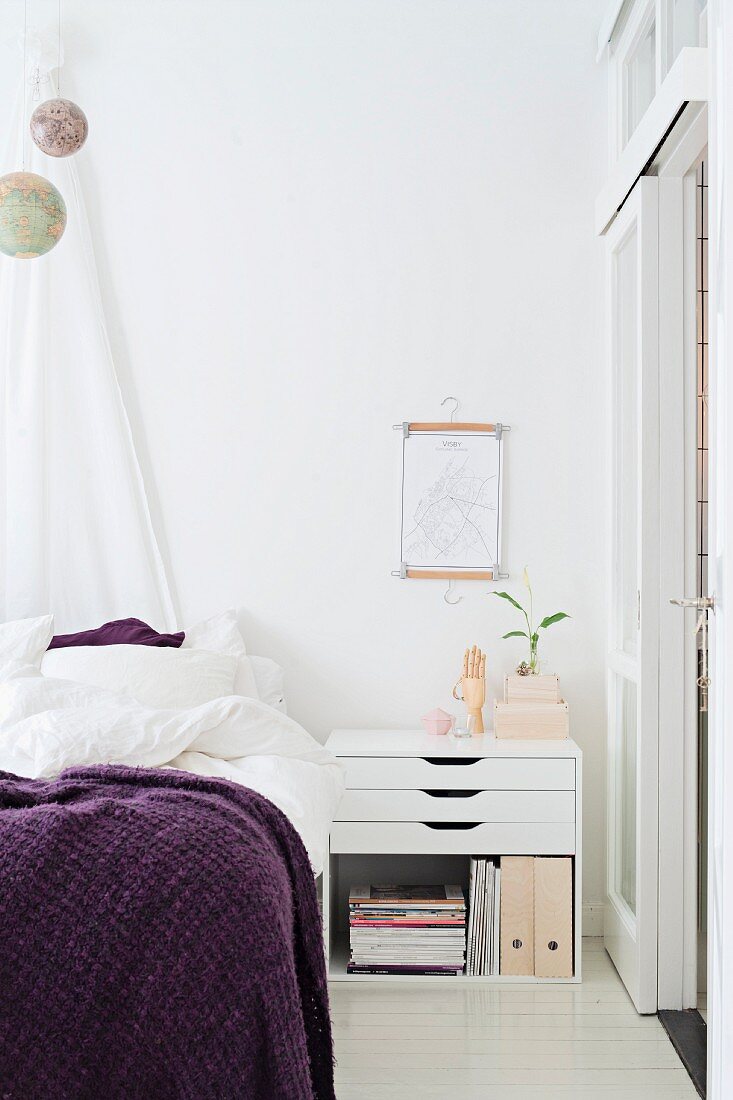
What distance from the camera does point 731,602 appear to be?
5.35 ft

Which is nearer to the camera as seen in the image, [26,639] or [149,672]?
[149,672]

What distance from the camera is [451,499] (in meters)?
3.06

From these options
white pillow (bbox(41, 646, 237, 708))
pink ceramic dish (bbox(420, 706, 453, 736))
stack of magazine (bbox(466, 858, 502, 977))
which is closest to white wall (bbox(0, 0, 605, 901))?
pink ceramic dish (bbox(420, 706, 453, 736))

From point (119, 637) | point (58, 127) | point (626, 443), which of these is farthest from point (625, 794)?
point (58, 127)

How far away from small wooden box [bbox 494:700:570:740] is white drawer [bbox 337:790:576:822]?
194 millimetres

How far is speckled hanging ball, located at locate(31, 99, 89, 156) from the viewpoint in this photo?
2389mm

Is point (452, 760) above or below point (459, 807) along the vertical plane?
above

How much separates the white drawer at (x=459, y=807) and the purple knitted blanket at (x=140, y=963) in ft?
4.06

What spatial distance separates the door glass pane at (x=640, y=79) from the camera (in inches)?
102

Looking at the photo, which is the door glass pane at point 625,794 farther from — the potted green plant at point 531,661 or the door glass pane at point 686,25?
the door glass pane at point 686,25

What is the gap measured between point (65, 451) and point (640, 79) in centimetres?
203

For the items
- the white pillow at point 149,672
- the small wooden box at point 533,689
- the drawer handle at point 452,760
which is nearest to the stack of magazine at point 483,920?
the drawer handle at point 452,760

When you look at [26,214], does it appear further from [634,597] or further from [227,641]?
[634,597]

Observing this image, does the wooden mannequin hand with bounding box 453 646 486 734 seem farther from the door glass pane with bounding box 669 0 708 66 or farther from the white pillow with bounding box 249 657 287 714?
the door glass pane with bounding box 669 0 708 66
